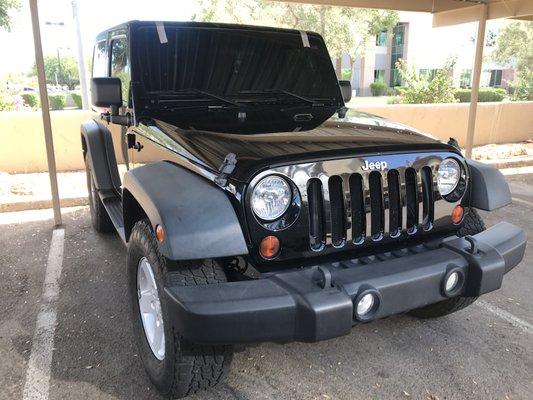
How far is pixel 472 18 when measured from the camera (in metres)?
7.93

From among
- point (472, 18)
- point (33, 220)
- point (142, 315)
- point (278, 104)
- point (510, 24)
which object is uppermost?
point (510, 24)

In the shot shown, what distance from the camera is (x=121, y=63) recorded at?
3.68m

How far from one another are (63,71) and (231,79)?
6093 centimetres

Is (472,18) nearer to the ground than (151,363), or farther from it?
farther from it

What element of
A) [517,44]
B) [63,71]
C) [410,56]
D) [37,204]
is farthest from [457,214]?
[63,71]

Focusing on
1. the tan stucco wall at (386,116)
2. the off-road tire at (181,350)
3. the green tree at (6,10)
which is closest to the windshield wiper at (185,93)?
the off-road tire at (181,350)

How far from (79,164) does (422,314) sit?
258 inches

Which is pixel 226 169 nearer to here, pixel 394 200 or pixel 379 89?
pixel 394 200

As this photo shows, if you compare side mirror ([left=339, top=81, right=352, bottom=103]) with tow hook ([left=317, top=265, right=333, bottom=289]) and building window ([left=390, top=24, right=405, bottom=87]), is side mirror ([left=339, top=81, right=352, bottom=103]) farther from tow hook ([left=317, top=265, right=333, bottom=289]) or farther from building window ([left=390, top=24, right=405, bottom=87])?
building window ([left=390, top=24, right=405, bottom=87])

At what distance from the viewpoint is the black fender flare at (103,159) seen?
414 cm

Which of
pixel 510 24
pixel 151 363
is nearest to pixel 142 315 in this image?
pixel 151 363

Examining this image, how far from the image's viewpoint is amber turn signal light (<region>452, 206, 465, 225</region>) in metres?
2.75

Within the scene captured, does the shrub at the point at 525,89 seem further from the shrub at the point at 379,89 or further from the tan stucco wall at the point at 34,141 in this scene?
the shrub at the point at 379,89

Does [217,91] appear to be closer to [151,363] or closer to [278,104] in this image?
[278,104]
